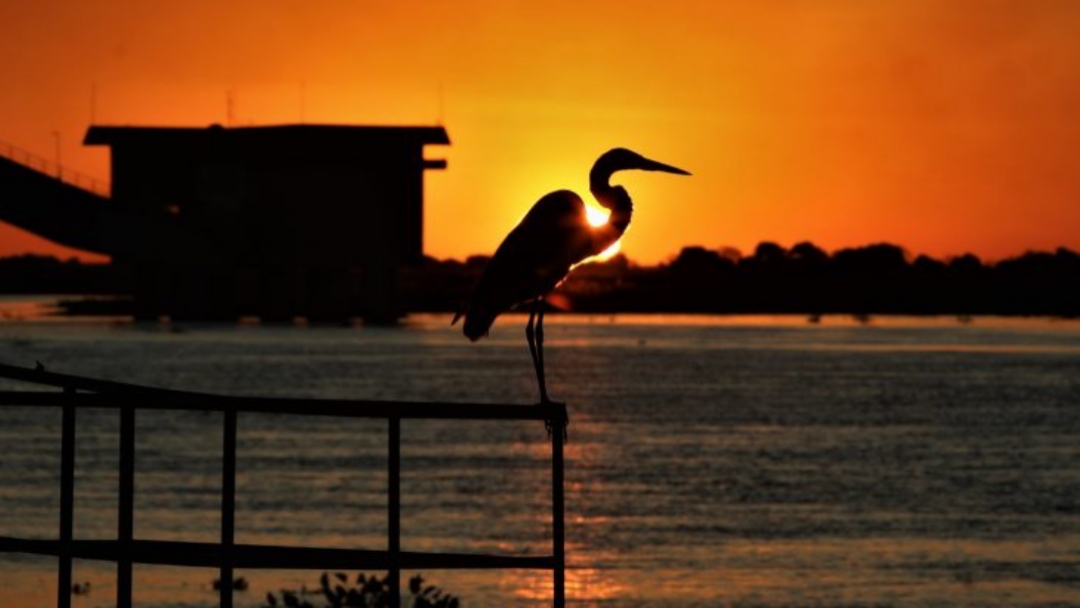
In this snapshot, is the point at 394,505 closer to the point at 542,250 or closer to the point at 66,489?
the point at 66,489

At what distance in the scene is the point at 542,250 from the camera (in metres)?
9.55

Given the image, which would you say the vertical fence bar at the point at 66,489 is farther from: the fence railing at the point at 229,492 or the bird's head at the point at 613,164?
the bird's head at the point at 613,164

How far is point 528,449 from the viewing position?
66062 millimetres

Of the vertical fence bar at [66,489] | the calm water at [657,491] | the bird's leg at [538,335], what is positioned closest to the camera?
the vertical fence bar at [66,489]

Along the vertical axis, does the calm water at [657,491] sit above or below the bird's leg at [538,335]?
below

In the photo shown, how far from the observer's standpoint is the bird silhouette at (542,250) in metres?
9.54

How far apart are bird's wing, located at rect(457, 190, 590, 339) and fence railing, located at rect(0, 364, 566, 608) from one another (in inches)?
78.3

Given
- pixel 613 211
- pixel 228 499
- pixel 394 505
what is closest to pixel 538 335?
pixel 613 211

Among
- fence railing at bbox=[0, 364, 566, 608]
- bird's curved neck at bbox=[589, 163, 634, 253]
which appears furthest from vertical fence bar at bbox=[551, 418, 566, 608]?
bird's curved neck at bbox=[589, 163, 634, 253]

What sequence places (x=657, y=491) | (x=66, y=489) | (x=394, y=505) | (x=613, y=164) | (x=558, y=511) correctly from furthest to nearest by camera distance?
1. (x=657, y=491)
2. (x=613, y=164)
3. (x=66, y=489)
4. (x=558, y=511)
5. (x=394, y=505)

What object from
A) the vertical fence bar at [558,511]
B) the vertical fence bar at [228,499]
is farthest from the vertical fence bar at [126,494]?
the vertical fence bar at [558,511]

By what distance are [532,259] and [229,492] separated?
8.38 feet

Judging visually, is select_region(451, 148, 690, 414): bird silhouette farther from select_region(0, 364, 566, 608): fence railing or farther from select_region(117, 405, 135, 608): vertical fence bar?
select_region(117, 405, 135, 608): vertical fence bar

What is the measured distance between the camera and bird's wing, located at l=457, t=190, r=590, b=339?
9.55 m
